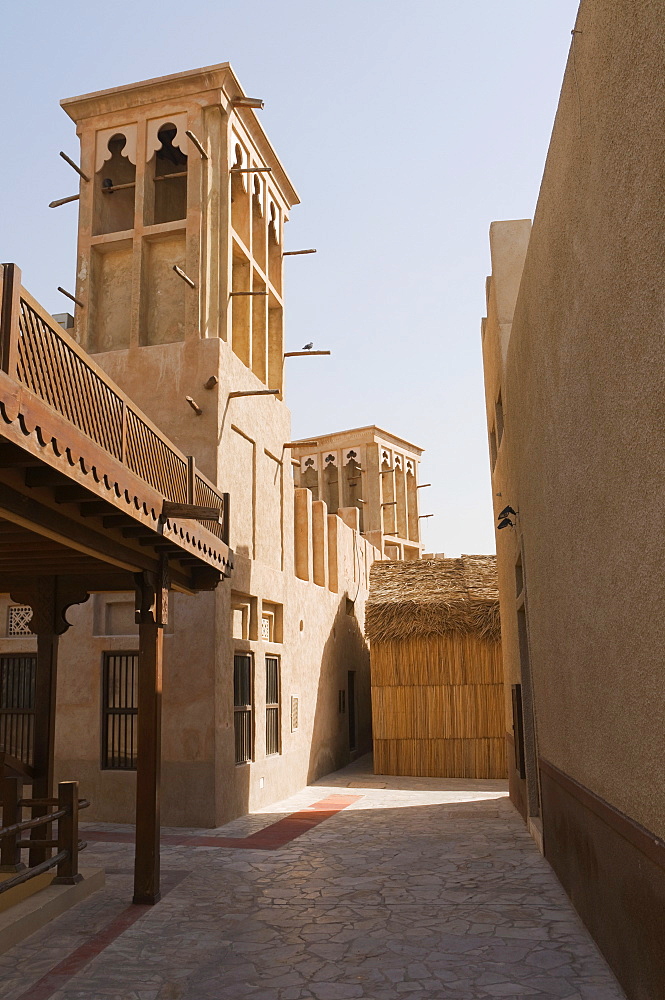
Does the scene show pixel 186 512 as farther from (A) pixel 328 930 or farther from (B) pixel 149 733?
(A) pixel 328 930

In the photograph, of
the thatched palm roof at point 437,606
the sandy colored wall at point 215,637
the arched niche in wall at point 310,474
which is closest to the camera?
the sandy colored wall at point 215,637

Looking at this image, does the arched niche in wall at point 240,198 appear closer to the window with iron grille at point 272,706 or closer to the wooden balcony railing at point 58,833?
the window with iron grille at point 272,706

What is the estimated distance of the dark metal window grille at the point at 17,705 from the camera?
11.8 meters

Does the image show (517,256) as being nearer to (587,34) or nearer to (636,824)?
(587,34)

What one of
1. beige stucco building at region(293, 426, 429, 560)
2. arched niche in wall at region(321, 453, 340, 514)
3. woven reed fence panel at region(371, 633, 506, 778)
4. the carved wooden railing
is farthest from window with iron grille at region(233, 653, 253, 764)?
arched niche in wall at region(321, 453, 340, 514)

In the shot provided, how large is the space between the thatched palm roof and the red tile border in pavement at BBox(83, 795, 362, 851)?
194 inches

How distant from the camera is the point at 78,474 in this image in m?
5.01

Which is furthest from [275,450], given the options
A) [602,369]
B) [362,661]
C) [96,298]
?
[602,369]

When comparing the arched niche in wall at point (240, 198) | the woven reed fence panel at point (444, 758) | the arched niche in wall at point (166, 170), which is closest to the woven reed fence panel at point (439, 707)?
the woven reed fence panel at point (444, 758)

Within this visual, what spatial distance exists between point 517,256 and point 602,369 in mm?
7397

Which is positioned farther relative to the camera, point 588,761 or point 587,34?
point 588,761

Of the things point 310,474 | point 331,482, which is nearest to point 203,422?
point 310,474

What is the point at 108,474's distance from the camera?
555 centimetres

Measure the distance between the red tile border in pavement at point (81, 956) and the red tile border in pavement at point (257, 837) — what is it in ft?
8.23
